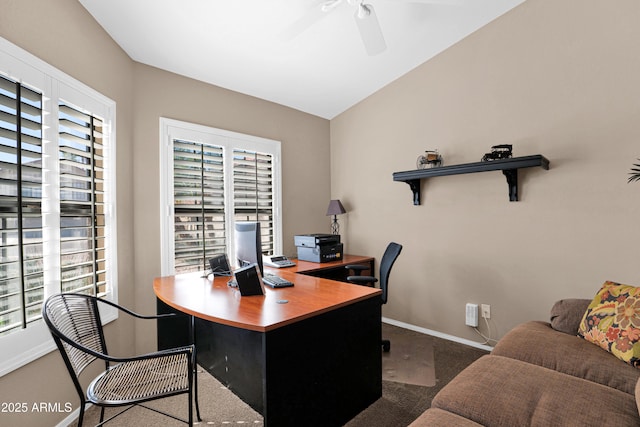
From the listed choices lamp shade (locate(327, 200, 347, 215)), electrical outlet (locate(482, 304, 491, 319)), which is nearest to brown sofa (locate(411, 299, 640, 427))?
electrical outlet (locate(482, 304, 491, 319))

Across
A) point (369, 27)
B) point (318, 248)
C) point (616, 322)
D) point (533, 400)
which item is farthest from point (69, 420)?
point (616, 322)

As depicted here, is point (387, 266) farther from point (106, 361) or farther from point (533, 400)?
point (106, 361)

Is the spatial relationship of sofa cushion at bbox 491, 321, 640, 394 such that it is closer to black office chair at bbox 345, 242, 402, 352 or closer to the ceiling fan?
black office chair at bbox 345, 242, 402, 352

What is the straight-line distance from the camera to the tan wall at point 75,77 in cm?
164

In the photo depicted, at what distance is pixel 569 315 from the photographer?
2045mm

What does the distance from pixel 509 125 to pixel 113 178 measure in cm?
339

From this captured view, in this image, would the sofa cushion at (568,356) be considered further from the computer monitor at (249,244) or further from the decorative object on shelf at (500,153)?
the computer monitor at (249,244)

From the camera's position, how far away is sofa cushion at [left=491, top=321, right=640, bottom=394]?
1.49 m

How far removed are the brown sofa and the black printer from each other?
193cm

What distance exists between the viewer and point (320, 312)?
1656mm

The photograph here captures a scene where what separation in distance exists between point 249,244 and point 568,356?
1.98 meters

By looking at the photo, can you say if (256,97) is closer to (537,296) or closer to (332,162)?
(332,162)

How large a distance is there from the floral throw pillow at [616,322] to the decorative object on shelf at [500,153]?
1.20 m

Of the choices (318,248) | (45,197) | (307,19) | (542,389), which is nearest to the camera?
(542,389)
